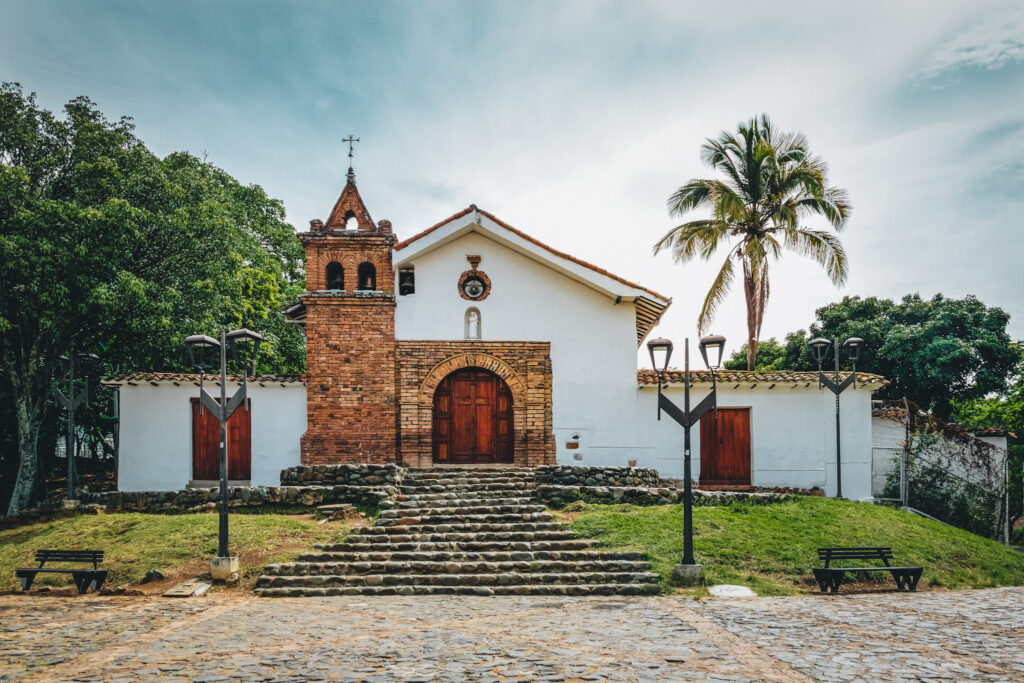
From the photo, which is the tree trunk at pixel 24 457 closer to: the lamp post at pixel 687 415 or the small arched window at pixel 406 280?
the small arched window at pixel 406 280

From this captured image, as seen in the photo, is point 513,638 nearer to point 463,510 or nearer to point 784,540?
point 463,510

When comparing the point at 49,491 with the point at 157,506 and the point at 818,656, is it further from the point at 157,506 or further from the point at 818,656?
the point at 818,656

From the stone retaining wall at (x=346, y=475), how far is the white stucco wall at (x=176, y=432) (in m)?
1.78

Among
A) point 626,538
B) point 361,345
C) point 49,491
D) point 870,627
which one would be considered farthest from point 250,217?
point 870,627

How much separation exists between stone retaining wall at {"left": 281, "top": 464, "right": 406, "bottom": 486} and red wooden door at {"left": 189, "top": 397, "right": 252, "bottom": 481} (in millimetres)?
2516

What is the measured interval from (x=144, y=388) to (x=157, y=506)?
3.22 metres

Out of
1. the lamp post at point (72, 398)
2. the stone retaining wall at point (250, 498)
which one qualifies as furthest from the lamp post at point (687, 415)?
the lamp post at point (72, 398)

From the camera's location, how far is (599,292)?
1656 centimetres

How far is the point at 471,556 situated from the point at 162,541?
16.6 feet

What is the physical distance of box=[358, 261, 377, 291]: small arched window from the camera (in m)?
16.2

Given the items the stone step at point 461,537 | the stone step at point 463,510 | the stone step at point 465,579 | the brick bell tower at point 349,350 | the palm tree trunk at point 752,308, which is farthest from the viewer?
the palm tree trunk at point 752,308

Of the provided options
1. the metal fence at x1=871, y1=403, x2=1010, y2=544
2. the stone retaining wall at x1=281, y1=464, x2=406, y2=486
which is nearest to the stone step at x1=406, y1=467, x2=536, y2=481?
the stone retaining wall at x1=281, y1=464, x2=406, y2=486

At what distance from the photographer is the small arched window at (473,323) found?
16.2 meters

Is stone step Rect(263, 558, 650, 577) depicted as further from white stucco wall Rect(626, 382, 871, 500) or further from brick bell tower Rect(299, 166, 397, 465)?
white stucco wall Rect(626, 382, 871, 500)
